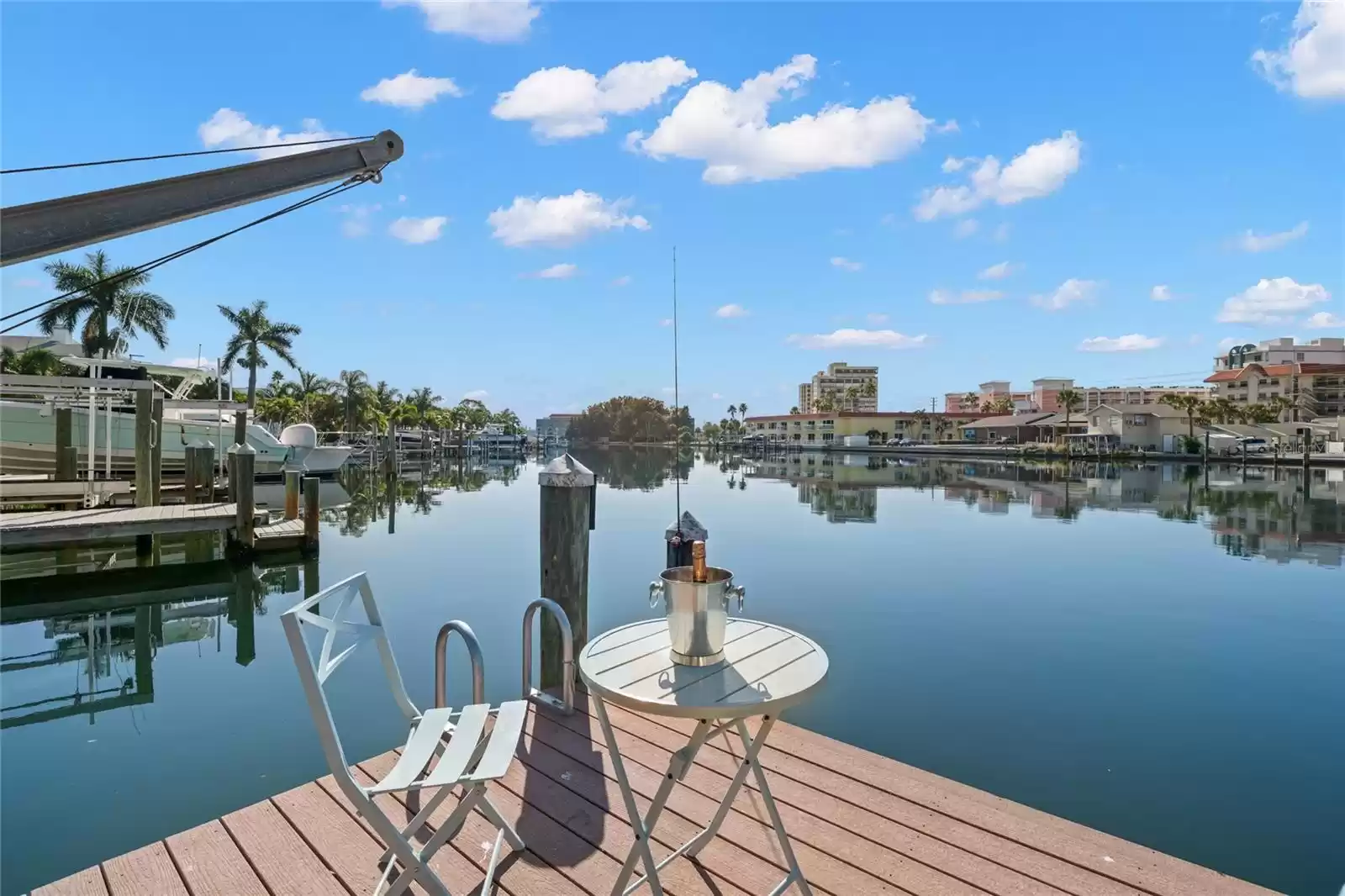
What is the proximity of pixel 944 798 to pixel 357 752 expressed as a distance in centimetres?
412

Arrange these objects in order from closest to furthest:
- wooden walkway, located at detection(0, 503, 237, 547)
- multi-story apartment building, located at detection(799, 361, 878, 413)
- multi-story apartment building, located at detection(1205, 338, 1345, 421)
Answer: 1. wooden walkway, located at detection(0, 503, 237, 547)
2. multi-story apartment building, located at detection(1205, 338, 1345, 421)
3. multi-story apartment building, located at detection(799, 361, 878, 413)

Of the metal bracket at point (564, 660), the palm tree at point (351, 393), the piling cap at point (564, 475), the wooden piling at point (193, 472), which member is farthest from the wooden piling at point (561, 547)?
the palm tree at point (351, 393)

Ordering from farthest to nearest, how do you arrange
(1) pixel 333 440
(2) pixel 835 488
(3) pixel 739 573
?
(1) pixel 333 440, (2) pixel 835 488, (3) pixel 739 573

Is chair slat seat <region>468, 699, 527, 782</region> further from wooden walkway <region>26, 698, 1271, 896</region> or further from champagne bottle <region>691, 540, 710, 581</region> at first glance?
champagne bottle <region>691, 540, 710, 581</region>

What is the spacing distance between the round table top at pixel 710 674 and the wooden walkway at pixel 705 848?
78cm

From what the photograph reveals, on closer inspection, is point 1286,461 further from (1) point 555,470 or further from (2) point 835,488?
(1) point 555,470

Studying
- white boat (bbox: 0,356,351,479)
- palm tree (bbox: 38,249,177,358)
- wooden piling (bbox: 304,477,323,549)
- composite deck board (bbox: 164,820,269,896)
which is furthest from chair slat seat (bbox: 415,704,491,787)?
palm tree (bbox: 38,249,177,358)

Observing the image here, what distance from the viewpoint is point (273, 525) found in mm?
13844

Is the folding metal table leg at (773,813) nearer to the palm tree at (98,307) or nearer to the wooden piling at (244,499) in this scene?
the wooden piling at (244,499)

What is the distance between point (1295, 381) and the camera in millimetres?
79438

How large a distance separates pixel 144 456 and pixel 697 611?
45.0 ft

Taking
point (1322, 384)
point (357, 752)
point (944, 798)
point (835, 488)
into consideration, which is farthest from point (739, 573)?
point (1322, 384)

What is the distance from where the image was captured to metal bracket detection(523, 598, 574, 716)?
153 inches

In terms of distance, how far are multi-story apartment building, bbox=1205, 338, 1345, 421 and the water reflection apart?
3997 cm
